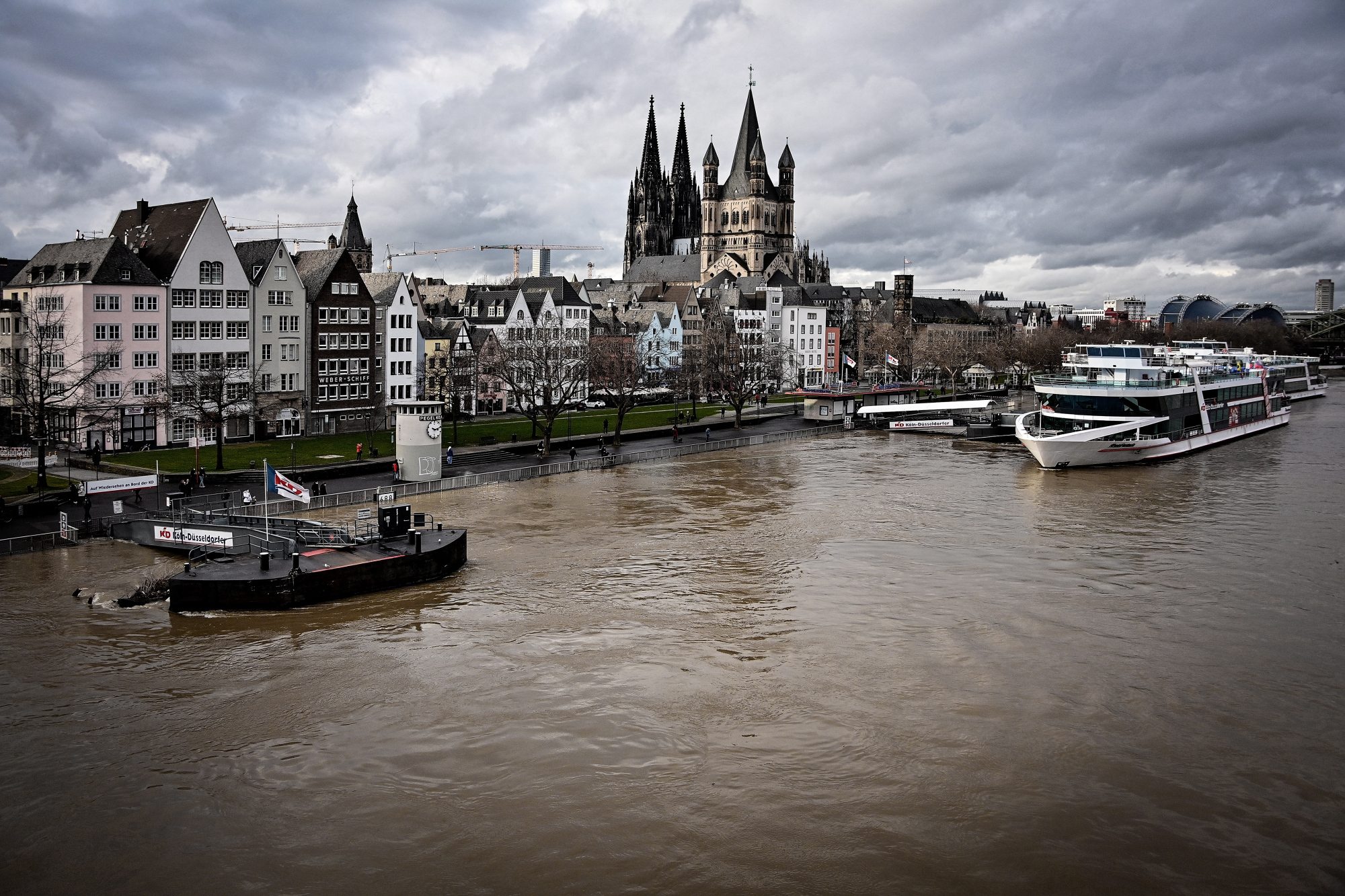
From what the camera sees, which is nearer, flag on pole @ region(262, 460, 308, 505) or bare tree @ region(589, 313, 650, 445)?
flag on pole @ region(262, 460, 308, 505)

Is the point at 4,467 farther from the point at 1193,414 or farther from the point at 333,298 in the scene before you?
the point at 1193,414

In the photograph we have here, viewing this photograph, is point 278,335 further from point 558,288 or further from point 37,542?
point 558,288

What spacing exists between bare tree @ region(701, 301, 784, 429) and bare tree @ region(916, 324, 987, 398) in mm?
24007

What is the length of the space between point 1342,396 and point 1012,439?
89106 mm

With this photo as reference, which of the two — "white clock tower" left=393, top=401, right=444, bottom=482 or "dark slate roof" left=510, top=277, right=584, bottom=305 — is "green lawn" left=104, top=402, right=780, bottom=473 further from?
"dark slate roof" left=510, top=277, right=584, bottom=305

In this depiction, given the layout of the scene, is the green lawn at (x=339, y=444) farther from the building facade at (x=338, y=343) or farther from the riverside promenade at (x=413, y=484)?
the riverside promenade at (x=413, y=484)

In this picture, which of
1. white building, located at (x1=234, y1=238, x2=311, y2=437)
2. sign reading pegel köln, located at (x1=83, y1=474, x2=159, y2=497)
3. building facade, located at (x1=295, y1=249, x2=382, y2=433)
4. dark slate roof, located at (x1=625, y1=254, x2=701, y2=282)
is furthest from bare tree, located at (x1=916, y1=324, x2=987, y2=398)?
sign reading pegel köln, located at (x1=83, y1=474, x2=159, y2=497)

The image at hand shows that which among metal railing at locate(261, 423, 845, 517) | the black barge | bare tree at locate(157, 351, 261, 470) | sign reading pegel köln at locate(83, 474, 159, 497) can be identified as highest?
bare tree at locate(157, 351, 261, 470)

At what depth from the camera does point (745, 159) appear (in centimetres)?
19012

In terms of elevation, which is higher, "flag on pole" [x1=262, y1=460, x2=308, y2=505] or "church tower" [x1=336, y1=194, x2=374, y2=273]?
"church tower" [x1=336, y1=194, x2=374, y2=273]

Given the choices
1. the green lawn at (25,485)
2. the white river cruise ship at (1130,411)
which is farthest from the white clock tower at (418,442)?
the white river cruise ship at (1130,411)

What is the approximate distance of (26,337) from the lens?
61312mm

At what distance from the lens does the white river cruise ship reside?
6950cm

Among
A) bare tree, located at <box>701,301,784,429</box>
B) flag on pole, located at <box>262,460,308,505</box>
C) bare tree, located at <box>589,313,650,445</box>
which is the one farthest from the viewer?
bare tree, located at <box>701,301,784,429</box>
